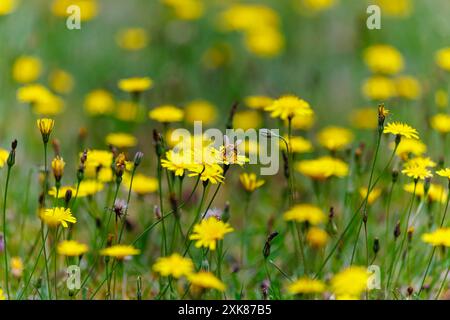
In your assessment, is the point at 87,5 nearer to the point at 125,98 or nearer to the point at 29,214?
the point at 125,98

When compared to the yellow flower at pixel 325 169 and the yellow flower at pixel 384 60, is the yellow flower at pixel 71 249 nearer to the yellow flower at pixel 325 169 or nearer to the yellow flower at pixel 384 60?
the yellow flower at pixel 325 169

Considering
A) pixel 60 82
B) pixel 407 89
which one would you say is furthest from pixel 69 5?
pixel 407 89

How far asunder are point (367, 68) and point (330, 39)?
14.1 inches

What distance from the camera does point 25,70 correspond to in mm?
3148

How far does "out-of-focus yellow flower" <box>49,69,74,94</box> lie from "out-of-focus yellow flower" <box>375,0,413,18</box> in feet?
5.38

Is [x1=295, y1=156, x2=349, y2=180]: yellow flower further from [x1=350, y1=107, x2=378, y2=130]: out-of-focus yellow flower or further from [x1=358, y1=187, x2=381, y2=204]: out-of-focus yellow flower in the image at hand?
[x1=350, y1=107, x2=378, y2=130]: out-of-focus yellow flower

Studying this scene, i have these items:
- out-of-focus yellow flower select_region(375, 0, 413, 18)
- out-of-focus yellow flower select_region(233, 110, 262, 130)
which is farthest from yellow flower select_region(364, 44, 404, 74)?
out-of-focus yellow flower select_region(375, 0, 413, 18)

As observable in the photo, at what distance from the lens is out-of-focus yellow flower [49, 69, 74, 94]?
3.34 meters

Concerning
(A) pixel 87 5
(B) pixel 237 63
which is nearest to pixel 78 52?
(A) pixel 87 5

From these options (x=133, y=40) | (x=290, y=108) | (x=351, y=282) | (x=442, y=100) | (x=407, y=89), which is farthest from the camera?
(x=133, y=40)

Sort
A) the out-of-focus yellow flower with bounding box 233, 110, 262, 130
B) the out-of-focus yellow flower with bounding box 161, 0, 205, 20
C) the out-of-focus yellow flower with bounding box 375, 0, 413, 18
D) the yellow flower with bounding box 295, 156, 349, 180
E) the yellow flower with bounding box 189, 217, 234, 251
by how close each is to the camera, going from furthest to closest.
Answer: the out-of-focus yellow flower with bounding box 375, 0, 413, 18 → the out-of-focus yellow flower with bounding box 161, 0, 205, 20 → the out-of-focus yellow flower with bounding box 233, 110, 262, 130 → the yellow flower with bounding box 295, 156, 349, 180 → the yellow flower with bounding box 189, 217, 234, 251

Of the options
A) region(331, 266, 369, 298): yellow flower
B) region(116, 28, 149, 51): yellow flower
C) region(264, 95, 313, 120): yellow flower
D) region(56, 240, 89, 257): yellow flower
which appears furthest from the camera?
region(116, 28, 149, 51): yellow flower

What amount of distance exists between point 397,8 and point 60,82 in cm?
175

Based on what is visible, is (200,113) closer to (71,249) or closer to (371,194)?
(371,194)
